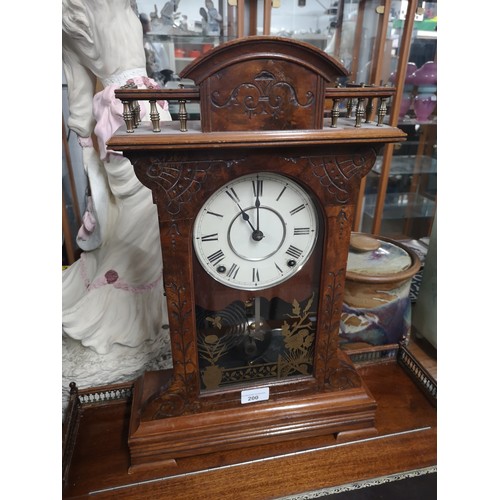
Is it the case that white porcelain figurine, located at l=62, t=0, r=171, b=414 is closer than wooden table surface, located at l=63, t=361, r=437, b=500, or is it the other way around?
wooden table surface, located at l=63, t=361, r=437, b=500

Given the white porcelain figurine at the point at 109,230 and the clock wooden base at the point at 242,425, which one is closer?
the clock wooden base at the point at 242,425

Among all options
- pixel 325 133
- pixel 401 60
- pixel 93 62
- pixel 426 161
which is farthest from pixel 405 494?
pixel 426 161

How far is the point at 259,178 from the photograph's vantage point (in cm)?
75

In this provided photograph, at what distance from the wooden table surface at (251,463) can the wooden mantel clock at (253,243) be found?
1.2 inches

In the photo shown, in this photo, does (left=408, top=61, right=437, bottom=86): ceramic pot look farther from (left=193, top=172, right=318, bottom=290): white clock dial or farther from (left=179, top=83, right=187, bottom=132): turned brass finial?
(left=179, top=83, right=187, bottom=132): turned brass finial

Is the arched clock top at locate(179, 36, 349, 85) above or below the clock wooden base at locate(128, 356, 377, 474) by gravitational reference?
above

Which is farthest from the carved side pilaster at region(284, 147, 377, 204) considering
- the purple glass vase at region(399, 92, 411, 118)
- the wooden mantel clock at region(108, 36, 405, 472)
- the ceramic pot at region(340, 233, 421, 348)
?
the purple glass vase at region(399, 92, 411, 118)

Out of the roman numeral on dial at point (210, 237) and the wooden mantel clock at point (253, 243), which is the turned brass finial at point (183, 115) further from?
the roman numeral on dial at point (210, 237)

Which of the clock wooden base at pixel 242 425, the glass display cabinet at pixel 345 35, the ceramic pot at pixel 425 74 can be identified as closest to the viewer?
the clock wooden base at pixel 242 425

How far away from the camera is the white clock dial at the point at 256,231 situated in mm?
755

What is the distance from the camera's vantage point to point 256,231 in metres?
0.78

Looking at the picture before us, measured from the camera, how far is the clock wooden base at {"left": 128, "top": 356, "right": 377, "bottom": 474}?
33.6 inches

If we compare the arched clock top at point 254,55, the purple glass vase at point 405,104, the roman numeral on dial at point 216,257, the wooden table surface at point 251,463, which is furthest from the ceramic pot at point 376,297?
the purple glass vase at point 405,104

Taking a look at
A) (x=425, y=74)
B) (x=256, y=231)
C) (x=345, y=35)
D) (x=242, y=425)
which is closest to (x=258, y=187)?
(x=256, y=231)
